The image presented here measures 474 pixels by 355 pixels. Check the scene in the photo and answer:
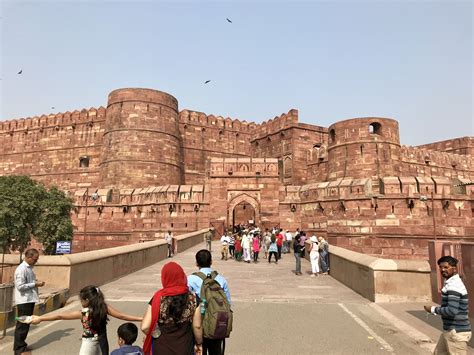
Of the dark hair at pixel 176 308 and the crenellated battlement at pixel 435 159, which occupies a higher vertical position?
the crenellated battlement at pixel 435 159

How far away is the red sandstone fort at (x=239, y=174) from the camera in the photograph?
58.5 feet

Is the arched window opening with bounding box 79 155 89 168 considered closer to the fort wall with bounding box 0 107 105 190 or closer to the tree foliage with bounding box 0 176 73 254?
the fort wall with bounding box 0 107 105 190

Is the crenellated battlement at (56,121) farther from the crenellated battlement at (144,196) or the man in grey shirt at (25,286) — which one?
the man in grey shirt at (25,286)

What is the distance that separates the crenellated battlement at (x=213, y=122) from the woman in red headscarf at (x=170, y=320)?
32.7m

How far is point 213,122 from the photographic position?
36312 mm

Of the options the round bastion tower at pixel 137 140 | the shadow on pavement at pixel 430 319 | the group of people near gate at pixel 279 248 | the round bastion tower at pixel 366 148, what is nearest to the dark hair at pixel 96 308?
the shadow on pavement at pixel 430 319

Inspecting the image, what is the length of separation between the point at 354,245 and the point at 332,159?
8.04m

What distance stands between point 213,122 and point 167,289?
34.4 m

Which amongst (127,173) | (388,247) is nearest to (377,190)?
(388,247)

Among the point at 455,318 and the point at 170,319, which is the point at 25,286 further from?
the point at 455,318

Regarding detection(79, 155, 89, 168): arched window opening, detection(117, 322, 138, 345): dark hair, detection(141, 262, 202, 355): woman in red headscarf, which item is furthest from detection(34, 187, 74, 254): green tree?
detection(141, 262, 202, 355): woman in red headscarf

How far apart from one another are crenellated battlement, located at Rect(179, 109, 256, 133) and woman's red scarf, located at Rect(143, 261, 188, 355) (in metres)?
32.7

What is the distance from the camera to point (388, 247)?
17.6 metres

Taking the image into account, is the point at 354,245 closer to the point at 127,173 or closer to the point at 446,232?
the point at 446,232
